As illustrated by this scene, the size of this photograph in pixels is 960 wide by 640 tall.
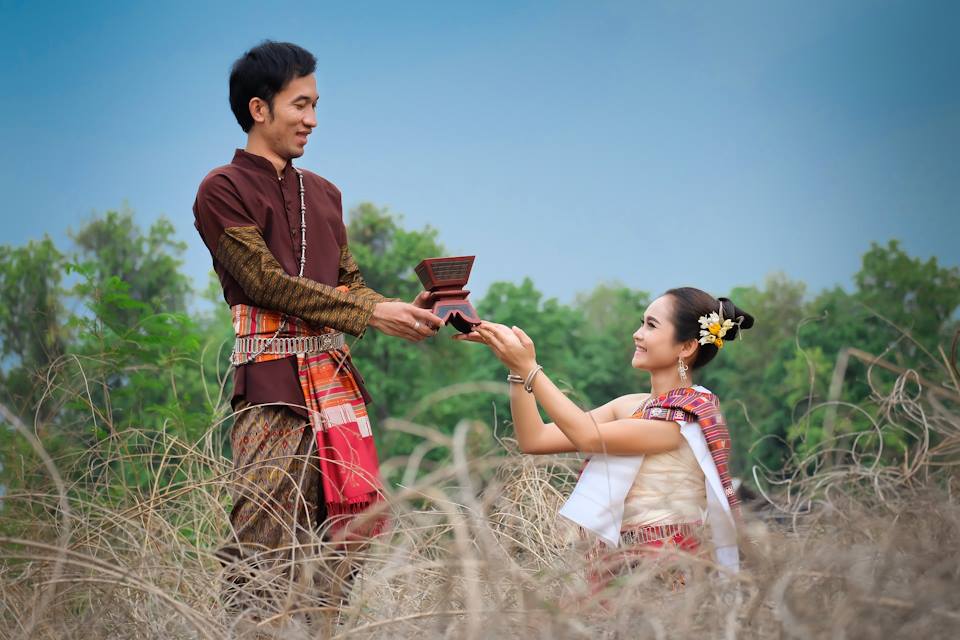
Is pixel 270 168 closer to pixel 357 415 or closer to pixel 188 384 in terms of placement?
pixel 357 415

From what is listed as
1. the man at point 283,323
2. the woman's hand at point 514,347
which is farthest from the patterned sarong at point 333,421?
the woman's hand at point 514,347

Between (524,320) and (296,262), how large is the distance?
47.5 ft

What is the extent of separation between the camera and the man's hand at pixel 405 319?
2713 millimetres

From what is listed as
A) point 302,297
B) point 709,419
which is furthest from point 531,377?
point 302,297

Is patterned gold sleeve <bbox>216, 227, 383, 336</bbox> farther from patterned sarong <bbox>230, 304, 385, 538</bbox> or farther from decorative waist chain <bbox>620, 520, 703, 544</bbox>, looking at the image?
decorative waist chain <bbox>620, 520, 703, 544</bbox>

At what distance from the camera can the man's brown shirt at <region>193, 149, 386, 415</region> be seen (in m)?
2.63

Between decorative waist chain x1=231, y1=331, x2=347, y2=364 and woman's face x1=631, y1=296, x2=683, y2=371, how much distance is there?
34.4 inches

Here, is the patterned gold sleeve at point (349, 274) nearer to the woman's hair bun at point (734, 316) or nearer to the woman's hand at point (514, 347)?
the woman's hand at point (514, 347)

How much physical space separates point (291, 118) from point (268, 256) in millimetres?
398

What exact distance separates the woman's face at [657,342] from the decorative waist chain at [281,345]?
0.87 m

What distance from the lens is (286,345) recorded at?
108 inches

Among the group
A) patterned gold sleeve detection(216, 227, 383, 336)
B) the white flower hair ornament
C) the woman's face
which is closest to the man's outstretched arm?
patterned gold sleeve detection(216, 227, 383, 336)

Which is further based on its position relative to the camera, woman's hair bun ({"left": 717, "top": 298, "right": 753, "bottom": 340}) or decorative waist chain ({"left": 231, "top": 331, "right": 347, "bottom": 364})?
woman's hair bun ({"left": 717, "top": 298, "right": 753, "bottom": 340})

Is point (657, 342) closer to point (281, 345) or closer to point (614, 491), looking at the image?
point (614, 491)
